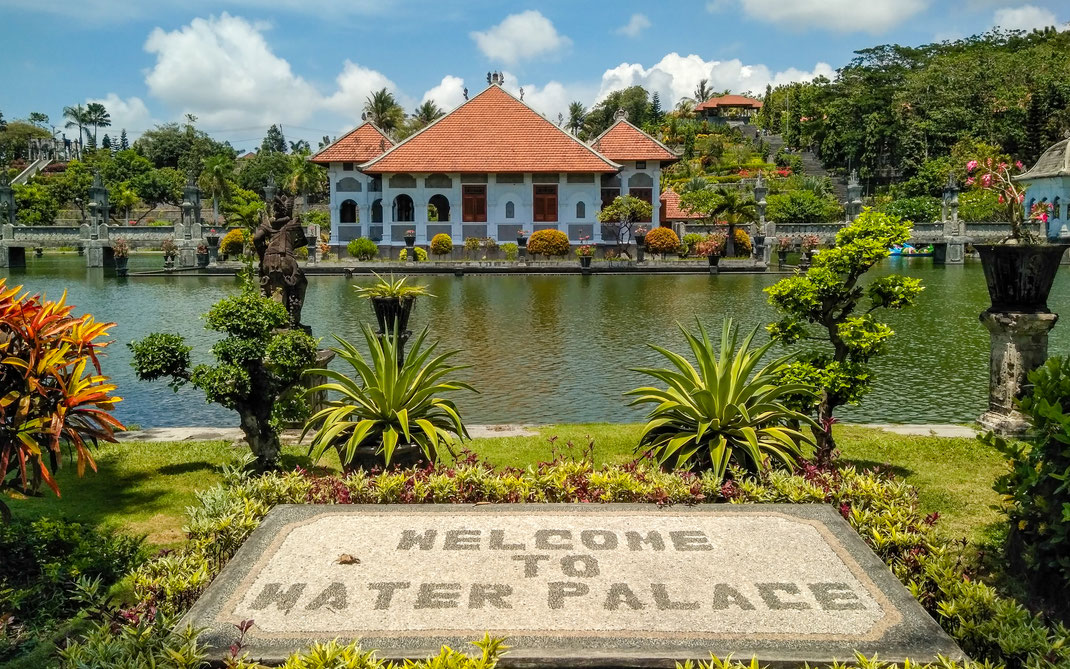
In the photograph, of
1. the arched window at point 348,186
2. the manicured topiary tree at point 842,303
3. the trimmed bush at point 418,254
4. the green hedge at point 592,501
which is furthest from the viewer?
the arched window at point 348,186

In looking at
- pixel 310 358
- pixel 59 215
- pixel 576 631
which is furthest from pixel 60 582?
pixel 59 215

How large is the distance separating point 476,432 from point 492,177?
99.6 ft

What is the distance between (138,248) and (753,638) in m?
40.7

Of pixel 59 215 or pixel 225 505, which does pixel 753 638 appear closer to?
pixel 225 505

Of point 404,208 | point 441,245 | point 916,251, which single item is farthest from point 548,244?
point 916,251

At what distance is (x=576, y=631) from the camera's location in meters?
3.47

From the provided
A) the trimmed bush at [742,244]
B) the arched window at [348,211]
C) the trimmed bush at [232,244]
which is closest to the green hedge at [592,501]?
the trimmed bush at [742,244]

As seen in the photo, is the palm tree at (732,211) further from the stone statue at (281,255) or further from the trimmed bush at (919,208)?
the stone statue at (281,255)

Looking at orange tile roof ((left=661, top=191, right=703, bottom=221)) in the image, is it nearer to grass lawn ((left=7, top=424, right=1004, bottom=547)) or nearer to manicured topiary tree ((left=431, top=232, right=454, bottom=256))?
manicured topiary tree ((left=431, top=232, right=454, bottom=256))

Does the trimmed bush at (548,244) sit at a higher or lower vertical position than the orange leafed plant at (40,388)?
higher

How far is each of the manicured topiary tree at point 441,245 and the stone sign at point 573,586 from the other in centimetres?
3162

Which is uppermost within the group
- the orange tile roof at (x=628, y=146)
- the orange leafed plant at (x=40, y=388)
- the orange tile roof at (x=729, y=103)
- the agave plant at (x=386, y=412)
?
the orange tile roof at (x=729, y=103)

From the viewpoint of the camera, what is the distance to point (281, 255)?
776cm

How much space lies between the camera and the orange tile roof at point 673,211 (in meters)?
42.2
